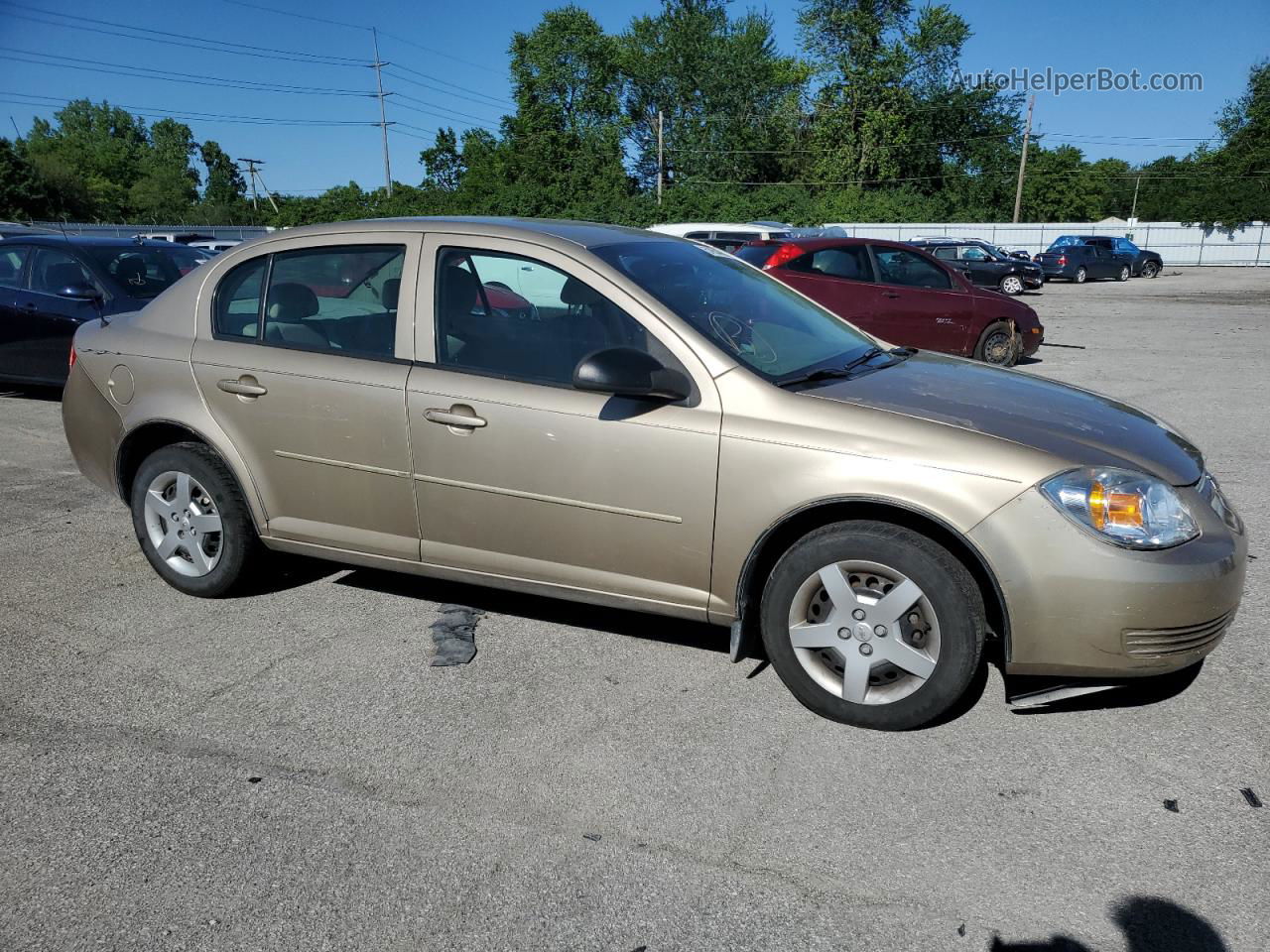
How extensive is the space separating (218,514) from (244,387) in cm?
61

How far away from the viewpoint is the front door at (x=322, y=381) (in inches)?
154

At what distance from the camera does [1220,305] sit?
24453mm

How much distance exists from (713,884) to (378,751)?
1.25m

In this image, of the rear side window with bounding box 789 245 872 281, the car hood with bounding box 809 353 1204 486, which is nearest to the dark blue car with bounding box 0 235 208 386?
the rear side window with bounding box 789 245 872 281

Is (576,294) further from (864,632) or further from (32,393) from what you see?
(32,393)

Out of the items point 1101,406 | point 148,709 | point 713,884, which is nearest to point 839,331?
point 1101,406

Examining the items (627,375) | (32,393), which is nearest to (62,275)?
(32,393)

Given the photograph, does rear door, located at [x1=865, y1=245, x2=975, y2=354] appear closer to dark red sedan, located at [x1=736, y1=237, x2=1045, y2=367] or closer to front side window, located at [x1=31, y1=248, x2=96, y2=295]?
dark red sedan, located at [x1=736, y1=237, x2=1045, y2=367]

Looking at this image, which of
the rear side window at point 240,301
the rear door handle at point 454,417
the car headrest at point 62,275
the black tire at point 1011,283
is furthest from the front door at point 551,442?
the black tire at point 1011,283

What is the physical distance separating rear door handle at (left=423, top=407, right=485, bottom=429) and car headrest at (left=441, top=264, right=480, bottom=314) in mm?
441

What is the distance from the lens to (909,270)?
11758 millimetres

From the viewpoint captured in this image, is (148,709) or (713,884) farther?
(148,709)

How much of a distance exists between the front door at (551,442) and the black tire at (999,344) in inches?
367

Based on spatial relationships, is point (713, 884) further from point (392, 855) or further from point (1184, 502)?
point (1184, 502)
